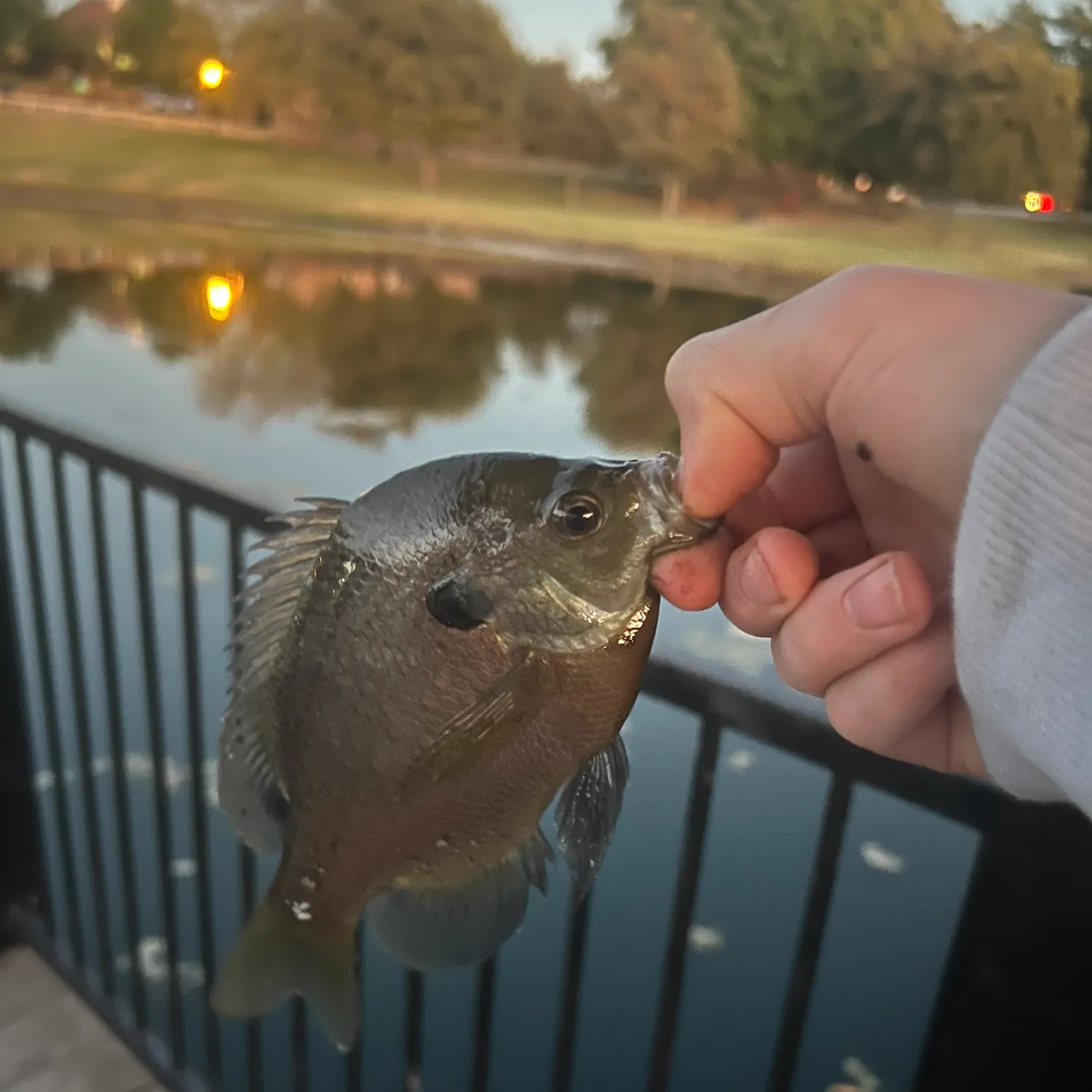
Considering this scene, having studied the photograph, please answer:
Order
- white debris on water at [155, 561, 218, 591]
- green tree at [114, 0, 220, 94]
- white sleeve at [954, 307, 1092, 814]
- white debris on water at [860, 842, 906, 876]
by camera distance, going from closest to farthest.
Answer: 1. white sleeve at [954, 307, 1092, 814]
2. white debris on water at [860, 842, 906, 876]
3. green tree at [114, 0, 220, 94]
4. white debris on water at [155, 561, 218, 591]

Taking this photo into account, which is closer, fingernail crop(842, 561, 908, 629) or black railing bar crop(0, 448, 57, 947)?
fingernail crop(842, 561, 908, 629)

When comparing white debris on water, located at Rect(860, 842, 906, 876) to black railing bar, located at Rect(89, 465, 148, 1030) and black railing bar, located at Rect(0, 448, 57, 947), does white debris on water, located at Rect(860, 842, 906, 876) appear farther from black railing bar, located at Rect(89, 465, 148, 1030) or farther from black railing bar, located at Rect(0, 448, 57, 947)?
black railing bar, located at Rect(0, 448, 57, 947)

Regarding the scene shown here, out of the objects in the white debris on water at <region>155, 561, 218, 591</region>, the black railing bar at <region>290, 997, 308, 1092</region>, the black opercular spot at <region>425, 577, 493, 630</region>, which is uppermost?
the black opercular spot at <region>425, 577, 493, 630</region>

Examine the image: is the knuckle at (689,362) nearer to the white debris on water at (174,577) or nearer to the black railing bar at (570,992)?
the black railing bar at (570,992)

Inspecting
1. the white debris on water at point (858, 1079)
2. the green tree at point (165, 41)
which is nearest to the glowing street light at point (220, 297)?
the green tree at point (165, 41)

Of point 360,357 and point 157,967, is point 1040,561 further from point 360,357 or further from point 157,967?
point 360,357

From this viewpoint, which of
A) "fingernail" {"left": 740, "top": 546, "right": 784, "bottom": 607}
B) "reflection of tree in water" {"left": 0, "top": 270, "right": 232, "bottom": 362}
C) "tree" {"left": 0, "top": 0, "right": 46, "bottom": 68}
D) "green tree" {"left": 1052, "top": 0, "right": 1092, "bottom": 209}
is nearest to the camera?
"fingernail" {"left": 740, "top": 546, "right": 784, "bottom": 607}

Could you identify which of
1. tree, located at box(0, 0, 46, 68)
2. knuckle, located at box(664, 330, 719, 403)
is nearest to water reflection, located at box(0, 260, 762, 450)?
tree, located at box(0, 0, 46, 68)
